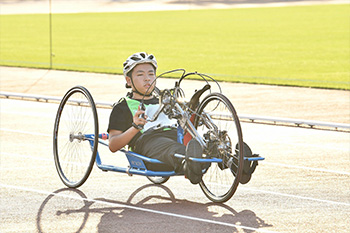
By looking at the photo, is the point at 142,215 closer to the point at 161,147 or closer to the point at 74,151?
the point at 161,147

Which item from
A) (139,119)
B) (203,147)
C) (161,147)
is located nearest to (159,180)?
(161,147)

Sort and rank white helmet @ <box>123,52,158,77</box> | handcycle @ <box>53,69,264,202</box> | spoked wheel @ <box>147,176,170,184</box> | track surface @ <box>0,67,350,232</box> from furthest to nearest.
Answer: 1. spoked wheel @ <box>147,176,170,184</box>
2. white helmet @ <box>123,52,158,77</box>
3. handcycle @ <box>53,69,264,202</box>
4. track surface @ <box>0,67,350,232</box>

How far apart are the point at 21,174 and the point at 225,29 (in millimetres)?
38122

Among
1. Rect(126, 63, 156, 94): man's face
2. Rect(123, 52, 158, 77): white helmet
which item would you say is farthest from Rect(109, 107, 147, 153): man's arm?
Rect(123, 52, 158, 77): white helmet

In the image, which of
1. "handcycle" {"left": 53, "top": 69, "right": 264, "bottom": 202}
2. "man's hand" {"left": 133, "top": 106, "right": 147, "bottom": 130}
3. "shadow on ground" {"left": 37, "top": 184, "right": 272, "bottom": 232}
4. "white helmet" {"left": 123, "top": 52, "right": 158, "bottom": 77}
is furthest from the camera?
"white helmet" {"left": 123, "top": 52, "right": 158, "bottom": 77}

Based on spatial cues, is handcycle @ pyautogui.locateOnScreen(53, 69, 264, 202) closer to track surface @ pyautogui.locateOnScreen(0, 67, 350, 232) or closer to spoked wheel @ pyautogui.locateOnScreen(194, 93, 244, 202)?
spoked wheel @ pyautogui.locateOnScreen(194, 93, 244, 202)

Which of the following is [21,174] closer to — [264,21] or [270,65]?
[270,65]

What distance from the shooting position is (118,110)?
815cm

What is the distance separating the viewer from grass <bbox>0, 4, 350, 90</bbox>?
25.7 m

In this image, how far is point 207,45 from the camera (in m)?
36.6

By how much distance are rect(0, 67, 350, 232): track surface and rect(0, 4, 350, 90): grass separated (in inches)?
376

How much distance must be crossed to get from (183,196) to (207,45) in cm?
2856

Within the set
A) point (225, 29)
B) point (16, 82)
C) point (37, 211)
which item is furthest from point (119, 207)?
point (225, 29)

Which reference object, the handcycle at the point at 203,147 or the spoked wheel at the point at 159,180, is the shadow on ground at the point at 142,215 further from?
the spoked wheel at the point at 159,180
